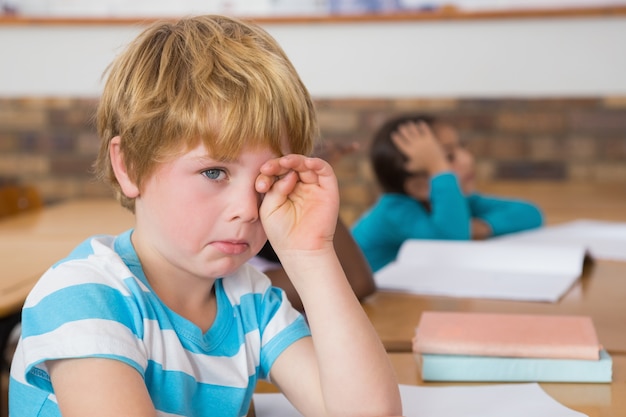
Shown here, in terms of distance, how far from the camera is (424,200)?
2.54 meters

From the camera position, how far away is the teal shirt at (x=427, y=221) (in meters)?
2.28

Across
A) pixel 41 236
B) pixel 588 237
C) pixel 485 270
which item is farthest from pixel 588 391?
pixel 41 236

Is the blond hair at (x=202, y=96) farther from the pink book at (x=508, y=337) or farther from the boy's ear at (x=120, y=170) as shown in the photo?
the pink book at (x=508, y=337)

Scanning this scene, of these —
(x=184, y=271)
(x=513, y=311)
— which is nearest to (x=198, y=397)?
(x=184, y=271)

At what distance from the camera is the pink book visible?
1.17m

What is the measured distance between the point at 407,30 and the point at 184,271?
96.0 inches

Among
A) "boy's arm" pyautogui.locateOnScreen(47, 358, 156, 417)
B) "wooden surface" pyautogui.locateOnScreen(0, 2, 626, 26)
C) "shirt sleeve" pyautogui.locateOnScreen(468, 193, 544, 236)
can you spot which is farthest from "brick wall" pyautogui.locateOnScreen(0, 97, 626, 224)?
"boy's arm" pyautogui.locateOnScreen(47, 358, 156, 417)

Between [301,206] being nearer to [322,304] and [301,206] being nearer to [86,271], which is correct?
[322,304]

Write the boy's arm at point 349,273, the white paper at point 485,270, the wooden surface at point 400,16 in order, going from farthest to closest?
the wooden surface at point 400,16 → the white paper at point 485,270 → the boy's arm at point 349,273

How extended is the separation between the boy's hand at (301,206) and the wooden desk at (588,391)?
248mm

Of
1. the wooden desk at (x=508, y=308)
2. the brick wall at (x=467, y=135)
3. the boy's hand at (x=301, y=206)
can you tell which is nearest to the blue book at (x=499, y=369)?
the wooden desk at (x=508, y=308)

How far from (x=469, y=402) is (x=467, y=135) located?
236 cm

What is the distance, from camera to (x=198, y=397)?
1.02m

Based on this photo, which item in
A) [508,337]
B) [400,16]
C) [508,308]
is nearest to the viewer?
[508,337]
